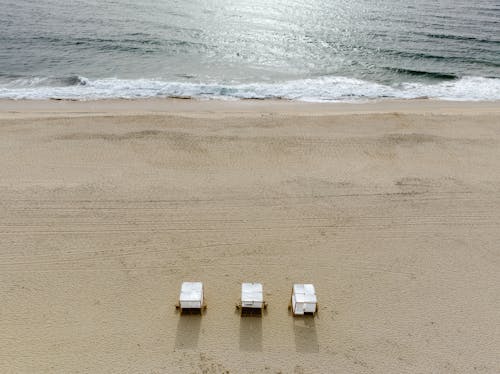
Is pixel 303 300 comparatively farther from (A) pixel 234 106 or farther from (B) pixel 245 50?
(B) pixel 245 50

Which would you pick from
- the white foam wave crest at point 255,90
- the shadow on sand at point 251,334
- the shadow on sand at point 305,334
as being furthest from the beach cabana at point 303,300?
the white foam wave crest at point 255,90

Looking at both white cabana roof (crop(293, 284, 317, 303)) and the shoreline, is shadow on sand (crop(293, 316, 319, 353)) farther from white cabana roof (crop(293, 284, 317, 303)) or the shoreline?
the shoreline

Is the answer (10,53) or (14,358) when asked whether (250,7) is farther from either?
(14,358)

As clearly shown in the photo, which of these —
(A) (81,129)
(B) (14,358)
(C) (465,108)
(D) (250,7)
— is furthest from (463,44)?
(B) (14,358)

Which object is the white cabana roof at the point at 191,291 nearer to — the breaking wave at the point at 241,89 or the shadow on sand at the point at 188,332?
the shadow on sand at the point at 188,332

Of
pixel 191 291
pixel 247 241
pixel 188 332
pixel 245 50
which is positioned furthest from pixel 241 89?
pixel 188 332
